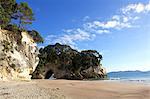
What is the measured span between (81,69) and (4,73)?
135 feet

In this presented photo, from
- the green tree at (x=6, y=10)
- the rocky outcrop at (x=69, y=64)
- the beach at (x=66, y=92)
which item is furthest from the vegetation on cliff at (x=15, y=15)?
the rocky outcrop at (x=69, y=64)

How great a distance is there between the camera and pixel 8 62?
33.8 meters

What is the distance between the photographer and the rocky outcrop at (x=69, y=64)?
2771 inches

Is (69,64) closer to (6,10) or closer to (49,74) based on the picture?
(49,74)

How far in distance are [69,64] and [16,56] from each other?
35739 mm

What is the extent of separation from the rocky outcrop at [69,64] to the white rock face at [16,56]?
2541 cm

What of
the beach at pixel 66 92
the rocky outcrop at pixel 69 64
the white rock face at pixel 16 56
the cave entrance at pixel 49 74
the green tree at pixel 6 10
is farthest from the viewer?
the cave entrance at pixel 49 74

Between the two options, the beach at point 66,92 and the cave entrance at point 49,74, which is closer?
the beach at point 66,92

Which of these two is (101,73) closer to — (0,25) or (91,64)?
(91,64)

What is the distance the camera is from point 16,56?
120 feet

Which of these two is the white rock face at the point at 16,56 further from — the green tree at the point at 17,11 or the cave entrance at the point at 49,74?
the cave entrance at the point at 49,74

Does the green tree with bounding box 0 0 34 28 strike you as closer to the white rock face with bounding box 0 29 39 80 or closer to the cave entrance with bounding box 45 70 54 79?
the white rock face with bounding box 0 29 39 80

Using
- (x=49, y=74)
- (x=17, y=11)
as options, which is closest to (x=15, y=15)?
(x=17, y=11)

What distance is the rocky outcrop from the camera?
70.4m
